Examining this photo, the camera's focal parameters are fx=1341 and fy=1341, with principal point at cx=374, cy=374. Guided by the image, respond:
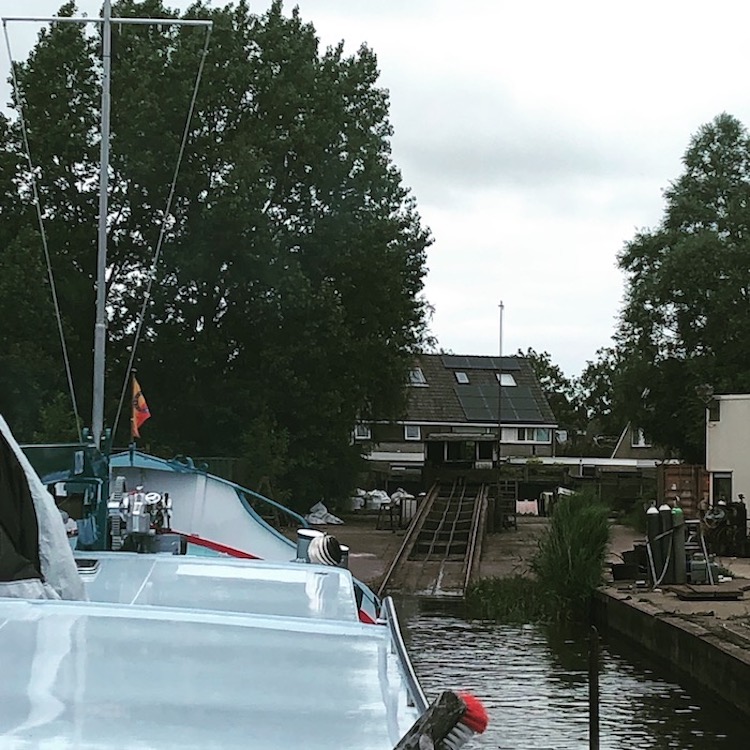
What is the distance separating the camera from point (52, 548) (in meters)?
6.64

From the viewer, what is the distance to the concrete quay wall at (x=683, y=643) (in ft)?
49.9

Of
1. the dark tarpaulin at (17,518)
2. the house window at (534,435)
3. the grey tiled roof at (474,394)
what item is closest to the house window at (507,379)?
the grey tiled roof at (474,394)

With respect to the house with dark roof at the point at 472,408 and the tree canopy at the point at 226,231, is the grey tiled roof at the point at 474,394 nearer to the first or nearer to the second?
the house with dark roof at the point at 472,408

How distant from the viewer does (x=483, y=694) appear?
53.2ft

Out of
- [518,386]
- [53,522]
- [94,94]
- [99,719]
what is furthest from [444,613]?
[518,386]

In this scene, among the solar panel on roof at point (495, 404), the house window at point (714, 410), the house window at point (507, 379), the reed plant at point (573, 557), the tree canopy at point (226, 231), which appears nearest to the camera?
the reed plant at point (573, 557)

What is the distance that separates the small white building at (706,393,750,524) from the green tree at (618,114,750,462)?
6.31m

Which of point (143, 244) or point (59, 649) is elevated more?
point (143, 244)

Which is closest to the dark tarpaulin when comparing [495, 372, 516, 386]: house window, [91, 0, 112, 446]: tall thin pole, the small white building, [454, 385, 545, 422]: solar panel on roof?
[91, 0, 112, 446]: tall thin pole

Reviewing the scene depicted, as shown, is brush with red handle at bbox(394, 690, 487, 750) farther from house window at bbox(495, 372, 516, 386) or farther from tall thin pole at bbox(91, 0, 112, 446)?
house window at bbox(495, 372, 516, 386)

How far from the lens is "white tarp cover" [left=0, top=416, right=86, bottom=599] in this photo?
21.6 ft

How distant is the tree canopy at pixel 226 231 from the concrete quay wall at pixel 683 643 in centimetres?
1714

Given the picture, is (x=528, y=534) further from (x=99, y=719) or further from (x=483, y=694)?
(x=99, y=719)

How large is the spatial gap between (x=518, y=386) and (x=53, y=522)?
7431cm
